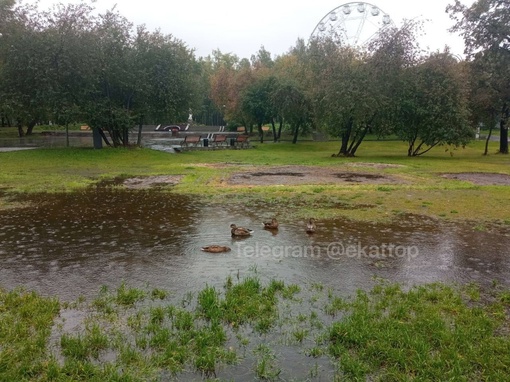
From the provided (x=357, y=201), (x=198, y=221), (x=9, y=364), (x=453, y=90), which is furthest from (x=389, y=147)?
(x=9, y=364)

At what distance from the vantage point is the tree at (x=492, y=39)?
28719 millimetres

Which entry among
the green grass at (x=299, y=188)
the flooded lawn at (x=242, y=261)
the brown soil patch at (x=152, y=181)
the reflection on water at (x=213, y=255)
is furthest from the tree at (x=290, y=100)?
the reflection on water at (x=213, y=255)

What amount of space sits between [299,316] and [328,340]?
0.56 meters

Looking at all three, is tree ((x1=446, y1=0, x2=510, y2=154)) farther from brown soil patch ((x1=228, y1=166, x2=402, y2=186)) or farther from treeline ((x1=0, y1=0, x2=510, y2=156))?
brown soil patch ((x1=228, y1=166, x2=402, y2=186))

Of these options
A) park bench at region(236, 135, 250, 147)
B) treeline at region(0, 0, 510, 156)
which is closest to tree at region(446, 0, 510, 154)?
treeline at region(0, 0, 510, 156)

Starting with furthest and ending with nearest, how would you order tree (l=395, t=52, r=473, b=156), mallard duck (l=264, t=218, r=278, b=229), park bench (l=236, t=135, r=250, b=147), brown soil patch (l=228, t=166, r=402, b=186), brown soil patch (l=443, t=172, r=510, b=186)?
park bench (l=236, t=135, r=250, b=147) → tree (l=395, t=52, r=473, b=156) → brown soil patch (l=228, t=166, r=402, b=186) → brown soil patch (l=443, t=172, r=510, b=186) → mallard duck (l=264, t=218, r=278, b=229)

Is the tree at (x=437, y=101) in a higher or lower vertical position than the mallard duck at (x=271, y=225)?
higher

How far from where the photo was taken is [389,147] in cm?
4031

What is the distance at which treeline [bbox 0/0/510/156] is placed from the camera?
23453 millimetres

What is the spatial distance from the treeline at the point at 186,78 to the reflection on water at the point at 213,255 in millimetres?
15612

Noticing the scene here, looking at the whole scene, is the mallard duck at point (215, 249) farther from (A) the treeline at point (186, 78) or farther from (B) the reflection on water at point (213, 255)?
(A) the treeline at point (186, 78)

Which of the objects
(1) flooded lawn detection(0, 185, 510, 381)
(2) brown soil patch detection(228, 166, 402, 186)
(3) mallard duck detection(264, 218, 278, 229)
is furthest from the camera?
(2) brown soil patch detection(228, 166, 402, 186)

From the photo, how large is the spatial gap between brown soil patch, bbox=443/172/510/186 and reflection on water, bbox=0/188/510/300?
790cm

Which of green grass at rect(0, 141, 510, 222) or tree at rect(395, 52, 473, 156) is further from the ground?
tree at rect(395, 52, 473, 156)
